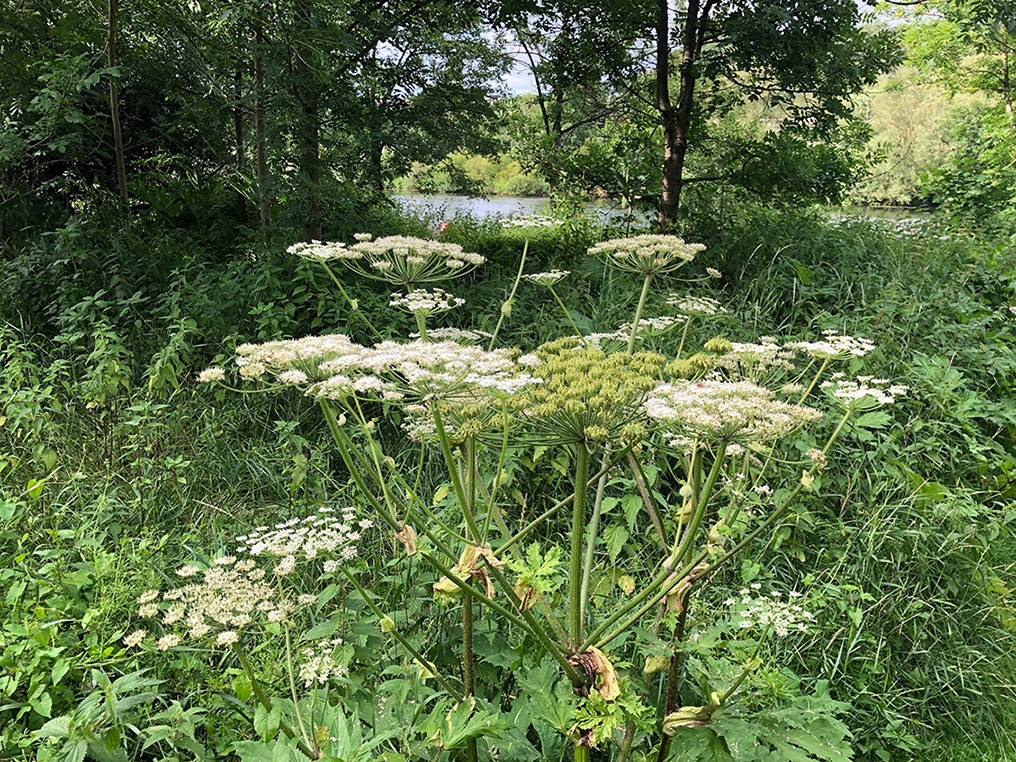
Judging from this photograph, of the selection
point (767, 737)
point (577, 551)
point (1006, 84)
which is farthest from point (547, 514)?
point (1006, 84)

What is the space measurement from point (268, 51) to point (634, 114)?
4399 mm

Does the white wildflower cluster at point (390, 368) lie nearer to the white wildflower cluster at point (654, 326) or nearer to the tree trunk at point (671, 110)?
the white wildflower cluster at point (654, 326)

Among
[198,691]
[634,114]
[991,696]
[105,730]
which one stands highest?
[634,114]

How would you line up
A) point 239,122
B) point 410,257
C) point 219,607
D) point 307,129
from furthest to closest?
point 239,122, point 307,129, point 410,257, point 219,607

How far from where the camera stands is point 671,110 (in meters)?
7.14

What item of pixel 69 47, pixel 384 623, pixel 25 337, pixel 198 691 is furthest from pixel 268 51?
pixel 384 623

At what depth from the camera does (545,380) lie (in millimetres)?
1810

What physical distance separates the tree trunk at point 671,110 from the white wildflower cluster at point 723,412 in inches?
217

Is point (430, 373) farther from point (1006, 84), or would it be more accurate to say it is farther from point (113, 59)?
point (1006, 84)

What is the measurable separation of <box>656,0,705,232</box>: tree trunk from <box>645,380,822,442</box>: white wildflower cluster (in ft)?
18.1

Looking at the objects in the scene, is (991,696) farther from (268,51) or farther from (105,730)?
(268,51)

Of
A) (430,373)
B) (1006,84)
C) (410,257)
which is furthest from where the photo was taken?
(1006,84)

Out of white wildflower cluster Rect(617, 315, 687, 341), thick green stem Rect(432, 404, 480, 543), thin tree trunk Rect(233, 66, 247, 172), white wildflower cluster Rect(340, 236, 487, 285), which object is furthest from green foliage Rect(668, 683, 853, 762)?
thin tree trunk Rect(233, 66, 247, 172)

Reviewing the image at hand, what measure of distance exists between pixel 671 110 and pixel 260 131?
13.9 feet
